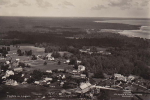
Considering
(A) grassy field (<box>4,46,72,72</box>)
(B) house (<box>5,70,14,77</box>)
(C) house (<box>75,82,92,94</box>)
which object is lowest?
(C) house (<box>75,82,92,94</box>)

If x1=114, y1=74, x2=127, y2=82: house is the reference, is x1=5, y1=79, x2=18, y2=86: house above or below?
below

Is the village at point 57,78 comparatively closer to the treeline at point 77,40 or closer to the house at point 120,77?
the house at point 120,77

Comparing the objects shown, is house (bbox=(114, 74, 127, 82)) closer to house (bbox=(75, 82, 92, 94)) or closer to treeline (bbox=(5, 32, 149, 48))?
house (bbox=(75, 82, 92, 94))

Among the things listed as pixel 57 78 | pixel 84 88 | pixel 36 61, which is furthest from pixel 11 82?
pixel 84 88

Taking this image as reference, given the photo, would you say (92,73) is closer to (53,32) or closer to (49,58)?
(49,58)

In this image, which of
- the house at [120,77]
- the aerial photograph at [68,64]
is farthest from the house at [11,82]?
the house at [120,77]

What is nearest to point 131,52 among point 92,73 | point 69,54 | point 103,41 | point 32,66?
point 103,41

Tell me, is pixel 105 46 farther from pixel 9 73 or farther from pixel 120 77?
pixel 9 73

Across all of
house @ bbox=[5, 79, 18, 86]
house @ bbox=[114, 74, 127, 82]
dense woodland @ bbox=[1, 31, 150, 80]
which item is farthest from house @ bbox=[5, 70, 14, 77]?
house @ bbox=[114, 74, 127, 82]
